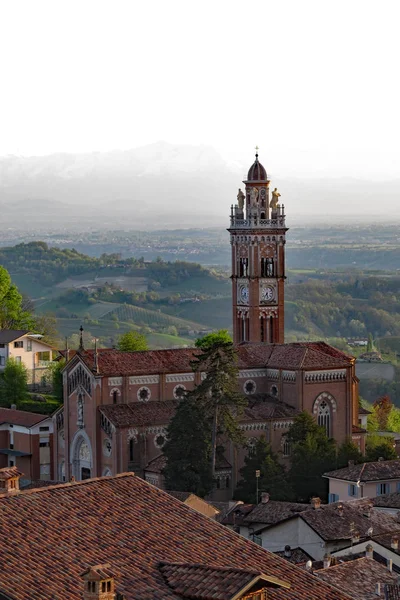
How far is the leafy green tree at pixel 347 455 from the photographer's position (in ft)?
215

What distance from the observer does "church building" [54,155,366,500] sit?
65750 millimetres

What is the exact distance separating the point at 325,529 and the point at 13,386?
37662 mm

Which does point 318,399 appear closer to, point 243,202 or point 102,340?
point 243,202

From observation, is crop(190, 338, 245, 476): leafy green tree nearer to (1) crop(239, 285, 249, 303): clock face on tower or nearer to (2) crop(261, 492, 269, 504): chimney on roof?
(2) crop(261, 492, 269, 504): chimney on roof

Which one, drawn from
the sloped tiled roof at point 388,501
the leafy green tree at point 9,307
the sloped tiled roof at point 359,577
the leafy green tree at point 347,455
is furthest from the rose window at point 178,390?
the sloped tiled roof at point 359,577

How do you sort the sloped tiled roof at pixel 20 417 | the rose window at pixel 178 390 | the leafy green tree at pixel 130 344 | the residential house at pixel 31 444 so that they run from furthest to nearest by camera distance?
the leafy green tree at pixel 130 344
the sloped tiled roof at pixel 20 417
the residential house at pixel 31 444
the rose window at pixel 178 390

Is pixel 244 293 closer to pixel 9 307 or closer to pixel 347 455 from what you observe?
pixel 9 307

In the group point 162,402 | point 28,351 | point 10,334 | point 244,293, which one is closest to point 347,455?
point 162,402

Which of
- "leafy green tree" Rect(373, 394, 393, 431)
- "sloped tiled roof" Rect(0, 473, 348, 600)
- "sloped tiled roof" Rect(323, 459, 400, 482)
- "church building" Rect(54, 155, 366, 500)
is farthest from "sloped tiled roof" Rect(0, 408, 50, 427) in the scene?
"sloped tiled roof" Rect(0, 473, 348, 600)

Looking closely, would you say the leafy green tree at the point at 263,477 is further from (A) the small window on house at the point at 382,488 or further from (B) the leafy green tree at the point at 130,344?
(B) the leafy green tree at the point at 130,344

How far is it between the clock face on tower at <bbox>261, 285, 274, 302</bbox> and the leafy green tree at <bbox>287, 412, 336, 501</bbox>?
1740 centimetres

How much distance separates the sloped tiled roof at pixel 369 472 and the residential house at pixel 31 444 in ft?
51.8

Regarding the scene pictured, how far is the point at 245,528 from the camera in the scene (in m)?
52.2

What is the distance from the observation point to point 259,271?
83.4 metres
